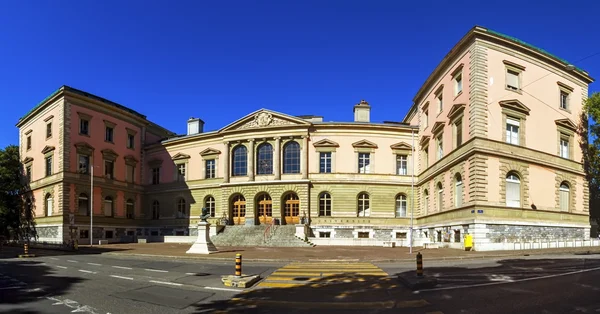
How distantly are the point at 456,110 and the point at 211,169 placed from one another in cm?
2825

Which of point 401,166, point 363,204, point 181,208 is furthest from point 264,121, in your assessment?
point 401,166

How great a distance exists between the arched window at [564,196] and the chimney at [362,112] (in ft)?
67.7

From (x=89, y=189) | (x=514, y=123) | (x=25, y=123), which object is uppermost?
(x=25, y=123)

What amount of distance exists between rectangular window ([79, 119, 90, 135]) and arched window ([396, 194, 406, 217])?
34.1 metres

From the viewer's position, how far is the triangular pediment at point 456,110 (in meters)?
28.8

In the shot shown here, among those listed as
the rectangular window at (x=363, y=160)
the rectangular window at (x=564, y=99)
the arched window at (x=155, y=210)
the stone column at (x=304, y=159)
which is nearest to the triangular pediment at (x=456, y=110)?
the rectangular window at (x=564, y=99)

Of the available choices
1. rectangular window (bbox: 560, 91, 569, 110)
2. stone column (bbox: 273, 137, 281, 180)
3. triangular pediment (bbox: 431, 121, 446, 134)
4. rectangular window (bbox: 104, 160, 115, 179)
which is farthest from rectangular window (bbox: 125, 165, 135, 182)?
rectangular window (bbox: 560, 91, 569, 110)

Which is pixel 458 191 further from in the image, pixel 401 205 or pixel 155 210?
pixel 155 210

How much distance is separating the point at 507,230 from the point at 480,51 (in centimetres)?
1263

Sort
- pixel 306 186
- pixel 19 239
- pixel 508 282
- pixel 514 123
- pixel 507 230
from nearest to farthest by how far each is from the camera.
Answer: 1. pixel 508 282
2. pixel 507 230
3. pixel 514 123
4. pixel 306 186
5. pixel 19 239

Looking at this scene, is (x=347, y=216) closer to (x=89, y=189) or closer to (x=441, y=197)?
(x=441, y=197)

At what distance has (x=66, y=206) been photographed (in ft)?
126

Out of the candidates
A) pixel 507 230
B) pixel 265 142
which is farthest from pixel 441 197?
pixel 265 142

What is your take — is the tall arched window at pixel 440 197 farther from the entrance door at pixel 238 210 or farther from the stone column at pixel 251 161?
the entrance door at pixel 238 210
